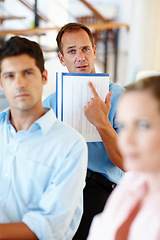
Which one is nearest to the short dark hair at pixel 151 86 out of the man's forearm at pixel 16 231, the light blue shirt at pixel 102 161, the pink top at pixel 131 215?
the pink top at pixel 131 215

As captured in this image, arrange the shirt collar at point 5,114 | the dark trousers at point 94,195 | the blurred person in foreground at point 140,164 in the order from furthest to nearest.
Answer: the dark trousers at point 94,195, the shirt collar at point 5,114, the blurred person in foreground at point 140,164

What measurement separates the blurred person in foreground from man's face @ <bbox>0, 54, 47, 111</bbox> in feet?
1.30

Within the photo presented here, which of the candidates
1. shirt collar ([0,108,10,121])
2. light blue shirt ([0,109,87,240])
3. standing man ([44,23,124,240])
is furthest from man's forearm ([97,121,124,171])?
shirt collar ([0,108,10,121])

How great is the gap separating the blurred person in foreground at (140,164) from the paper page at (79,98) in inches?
23.1

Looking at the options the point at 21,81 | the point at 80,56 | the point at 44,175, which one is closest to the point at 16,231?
the point at 44,175

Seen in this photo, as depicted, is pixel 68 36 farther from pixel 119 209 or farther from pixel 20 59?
pixel 119 209

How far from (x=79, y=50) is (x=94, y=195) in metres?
0.65

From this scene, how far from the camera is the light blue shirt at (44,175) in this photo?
0.95m

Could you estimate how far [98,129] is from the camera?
1236 millimetres

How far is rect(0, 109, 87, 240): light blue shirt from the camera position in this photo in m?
0.95

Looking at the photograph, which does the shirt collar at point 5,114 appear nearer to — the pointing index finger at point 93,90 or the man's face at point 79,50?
the pointing index finger at point 93,90

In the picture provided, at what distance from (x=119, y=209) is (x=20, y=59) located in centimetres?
54

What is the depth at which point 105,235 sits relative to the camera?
0.71 meters

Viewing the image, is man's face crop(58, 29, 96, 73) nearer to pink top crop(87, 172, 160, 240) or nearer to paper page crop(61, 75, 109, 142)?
paper page crop(61, 75, 109, 142)
